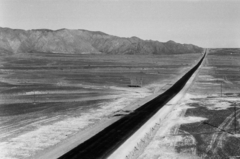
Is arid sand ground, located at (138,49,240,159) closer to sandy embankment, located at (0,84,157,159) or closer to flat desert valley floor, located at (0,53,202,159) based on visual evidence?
sandy embankment, located at (0,84,157,159)

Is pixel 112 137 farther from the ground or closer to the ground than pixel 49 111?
farther from the ground

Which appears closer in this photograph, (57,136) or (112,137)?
(112,137)

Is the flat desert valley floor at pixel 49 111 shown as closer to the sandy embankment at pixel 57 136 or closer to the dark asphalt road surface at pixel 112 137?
the sandy embankment at pixel 57 136

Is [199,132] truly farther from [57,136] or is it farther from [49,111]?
[49,111]

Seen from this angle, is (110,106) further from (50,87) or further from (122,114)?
(50,87)

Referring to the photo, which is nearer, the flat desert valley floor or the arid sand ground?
the arid sand ground

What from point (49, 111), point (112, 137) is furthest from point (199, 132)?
point (49, 111)

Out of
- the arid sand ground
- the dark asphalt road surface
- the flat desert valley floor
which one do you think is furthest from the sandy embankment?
the arid sand ground

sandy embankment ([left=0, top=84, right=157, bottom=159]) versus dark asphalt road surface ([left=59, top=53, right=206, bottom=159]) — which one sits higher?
dark asphalt road surface ([left=59, top=53, right=206, bottom=159])

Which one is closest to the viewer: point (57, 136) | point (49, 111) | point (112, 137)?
point (112, 137)

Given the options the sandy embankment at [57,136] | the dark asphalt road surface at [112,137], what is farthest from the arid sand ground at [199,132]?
the sandy embankment at [57,136]

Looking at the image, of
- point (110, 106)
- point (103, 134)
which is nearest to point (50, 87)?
point (110, 106)
